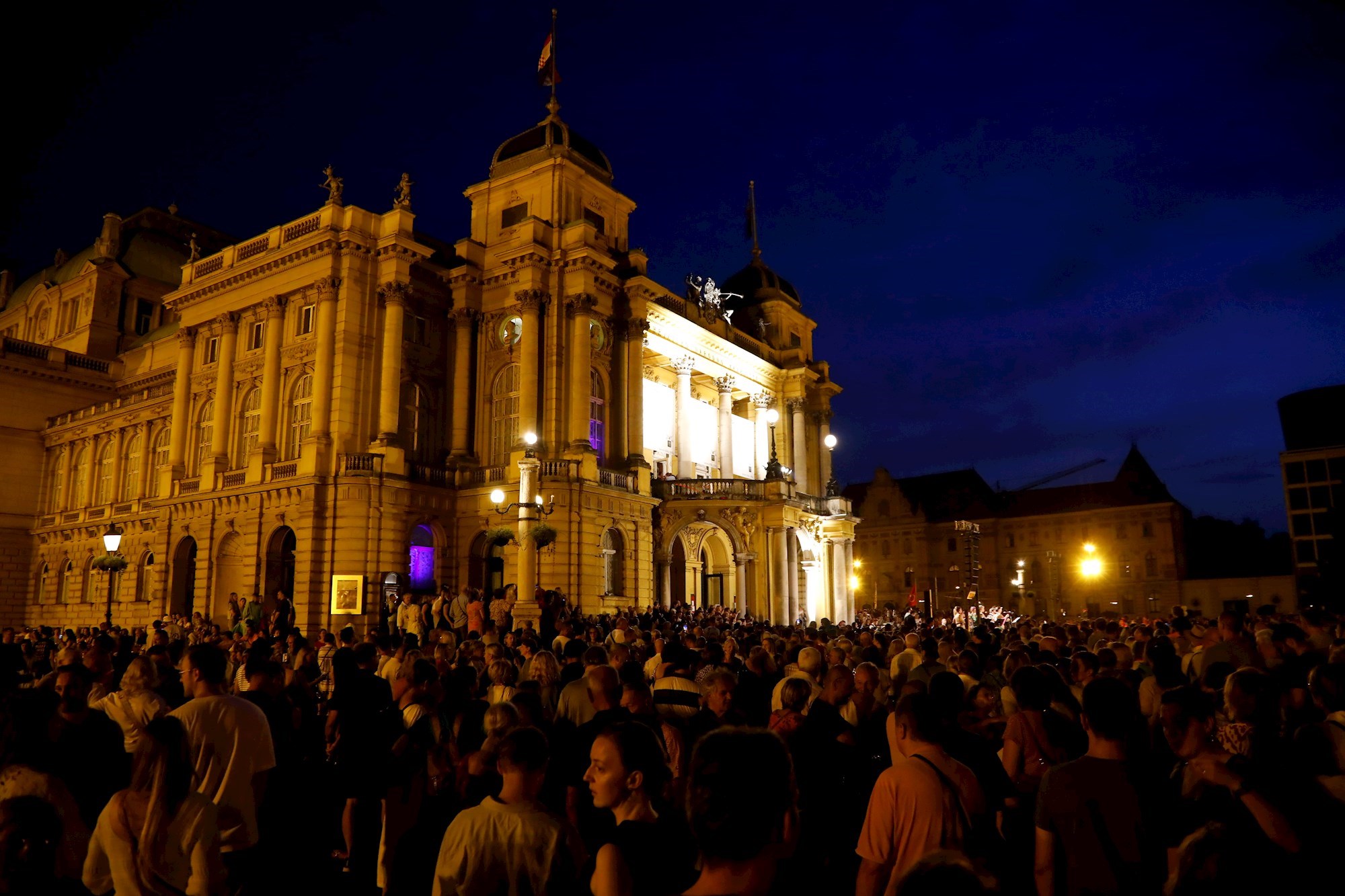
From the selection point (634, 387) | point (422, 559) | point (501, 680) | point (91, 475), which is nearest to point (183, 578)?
point (422, 559)

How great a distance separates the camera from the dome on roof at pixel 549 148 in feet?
132

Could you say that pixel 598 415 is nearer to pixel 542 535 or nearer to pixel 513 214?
pixel 513 214

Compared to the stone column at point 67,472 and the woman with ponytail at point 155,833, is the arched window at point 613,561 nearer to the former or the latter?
the woman with ponytail at point 155,833

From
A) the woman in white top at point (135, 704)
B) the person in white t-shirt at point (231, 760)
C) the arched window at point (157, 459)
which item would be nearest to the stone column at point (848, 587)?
the arched window at point (157, 459)

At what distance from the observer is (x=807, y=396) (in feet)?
185

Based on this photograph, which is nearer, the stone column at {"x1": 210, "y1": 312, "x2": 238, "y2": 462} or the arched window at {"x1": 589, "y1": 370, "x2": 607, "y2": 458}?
the stone column at {"x1": 210, "y1": 312, "x2": 238, "y2": 462}

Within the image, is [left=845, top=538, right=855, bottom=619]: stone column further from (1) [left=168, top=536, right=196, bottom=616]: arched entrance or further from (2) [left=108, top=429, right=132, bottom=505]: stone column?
(2) [left=108, top=429, right=132, bottom=505]: stone column

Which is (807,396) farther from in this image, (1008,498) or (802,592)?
(1008,498)

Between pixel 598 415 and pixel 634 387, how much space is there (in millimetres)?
2095

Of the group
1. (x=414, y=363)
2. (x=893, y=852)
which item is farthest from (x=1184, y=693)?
(x=414, y=363)

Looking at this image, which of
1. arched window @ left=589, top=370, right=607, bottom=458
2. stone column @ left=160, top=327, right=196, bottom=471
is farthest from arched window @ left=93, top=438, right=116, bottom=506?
arched window @ left=589, top=370, right=607, bottom=458

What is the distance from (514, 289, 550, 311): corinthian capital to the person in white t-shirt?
32.0 metres

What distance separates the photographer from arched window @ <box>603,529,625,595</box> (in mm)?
37219

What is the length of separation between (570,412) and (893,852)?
33.4 m
